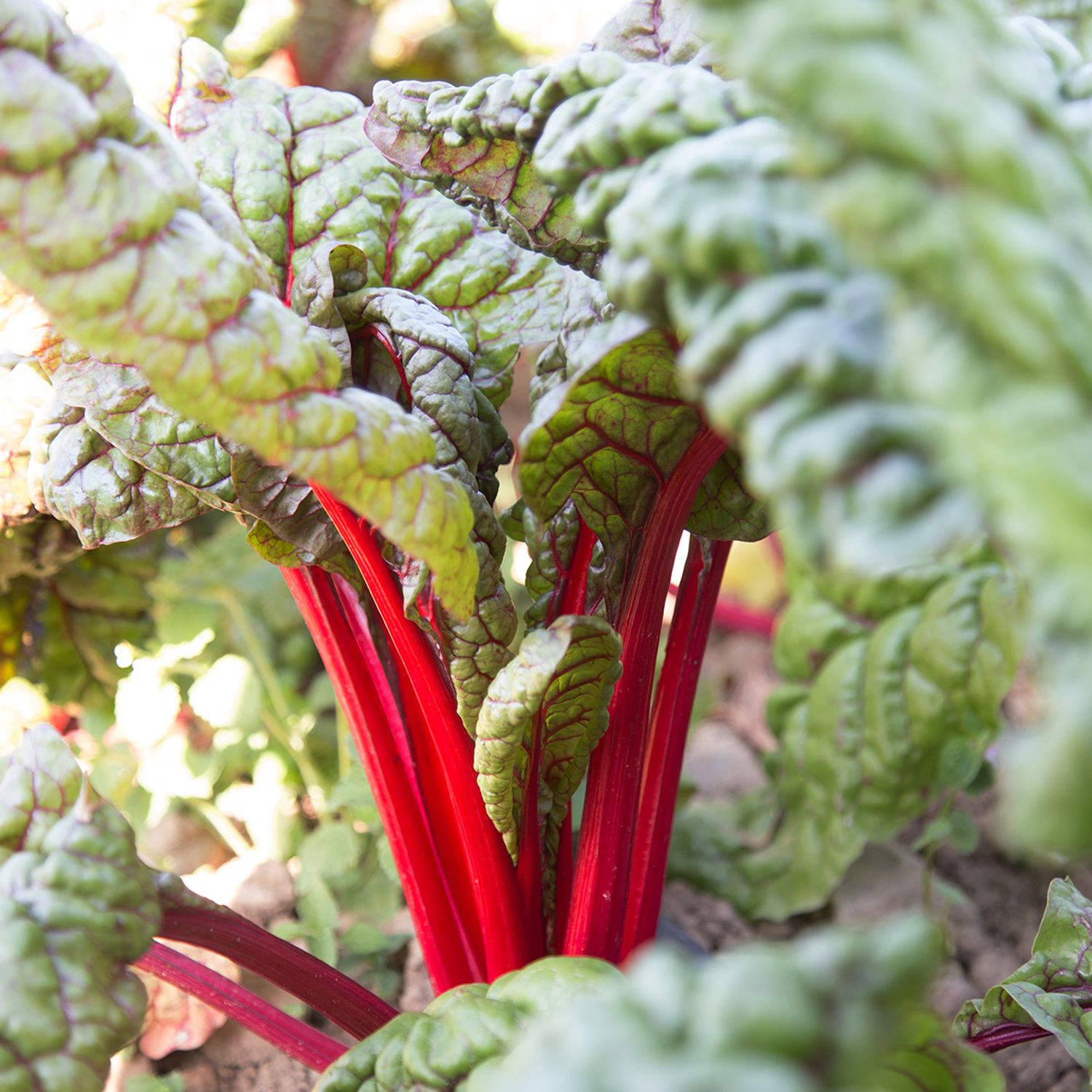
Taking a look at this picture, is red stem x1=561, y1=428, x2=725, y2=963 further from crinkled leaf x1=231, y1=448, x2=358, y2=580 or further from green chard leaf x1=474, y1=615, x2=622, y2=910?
crinkled leaf x1=231, y1=448, x2=358, y2=580

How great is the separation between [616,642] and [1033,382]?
0.51m

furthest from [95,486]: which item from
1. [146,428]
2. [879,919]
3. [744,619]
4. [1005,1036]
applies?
[744,619]

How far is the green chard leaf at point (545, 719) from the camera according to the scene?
871 mm

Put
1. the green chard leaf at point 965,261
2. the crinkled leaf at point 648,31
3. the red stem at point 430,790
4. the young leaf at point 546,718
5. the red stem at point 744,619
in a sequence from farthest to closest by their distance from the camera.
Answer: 1. the red stem at point 744,619
2. the red stem at point 430,790
3. the crinkled leaf at point 648,31
4. the young leaf at point 546,718
5. the green chard leaf at point 965,261

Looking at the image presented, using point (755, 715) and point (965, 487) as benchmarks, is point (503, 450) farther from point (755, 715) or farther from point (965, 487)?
point (755, 715)

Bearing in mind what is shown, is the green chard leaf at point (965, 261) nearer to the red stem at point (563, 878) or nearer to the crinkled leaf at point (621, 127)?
the crinkled leaf at point (621, 127)

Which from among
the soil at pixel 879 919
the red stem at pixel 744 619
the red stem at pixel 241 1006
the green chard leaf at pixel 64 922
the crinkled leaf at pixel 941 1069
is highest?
the crinkled leaf at pixel 941 1069

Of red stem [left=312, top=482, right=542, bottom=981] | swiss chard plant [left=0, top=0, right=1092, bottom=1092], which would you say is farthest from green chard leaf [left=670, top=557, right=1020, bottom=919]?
red stem [left=312, top=482, right=542, bottom=981]

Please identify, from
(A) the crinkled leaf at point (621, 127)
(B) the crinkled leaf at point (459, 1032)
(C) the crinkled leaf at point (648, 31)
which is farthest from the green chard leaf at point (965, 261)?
(C) the crinkled leaf at point (648, 31)

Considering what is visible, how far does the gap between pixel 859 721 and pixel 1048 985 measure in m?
0.37

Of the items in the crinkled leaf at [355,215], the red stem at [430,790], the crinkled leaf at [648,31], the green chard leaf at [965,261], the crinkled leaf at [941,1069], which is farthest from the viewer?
the red stem at [430,790]

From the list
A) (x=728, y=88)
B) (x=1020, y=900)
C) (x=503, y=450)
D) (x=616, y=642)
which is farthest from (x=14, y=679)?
(x=1020, y=900)

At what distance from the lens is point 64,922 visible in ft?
2.52

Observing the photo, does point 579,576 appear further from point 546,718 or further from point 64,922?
point 64,922
